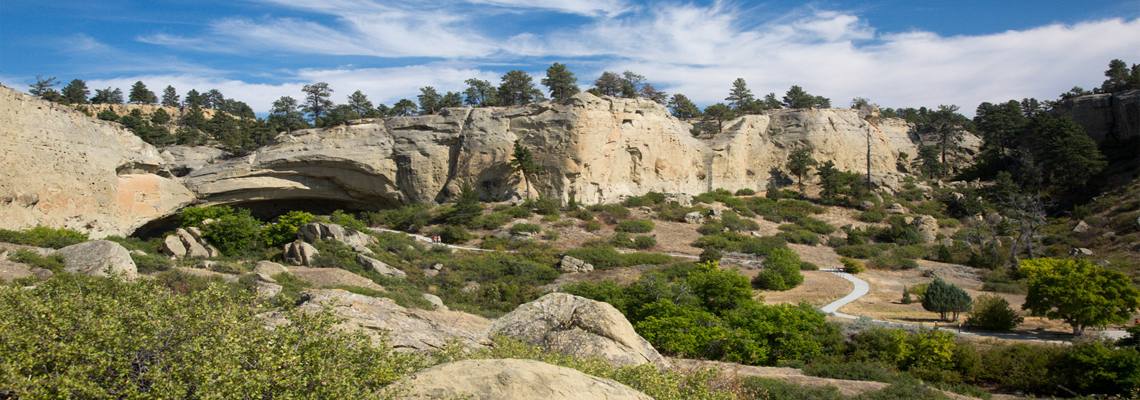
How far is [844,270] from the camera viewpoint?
28422 millimetres

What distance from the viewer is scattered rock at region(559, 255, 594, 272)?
2641 centimetres

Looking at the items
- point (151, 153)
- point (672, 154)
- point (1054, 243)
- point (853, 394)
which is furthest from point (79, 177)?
point (1054, 243)

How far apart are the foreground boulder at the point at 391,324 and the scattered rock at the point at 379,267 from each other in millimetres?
10164

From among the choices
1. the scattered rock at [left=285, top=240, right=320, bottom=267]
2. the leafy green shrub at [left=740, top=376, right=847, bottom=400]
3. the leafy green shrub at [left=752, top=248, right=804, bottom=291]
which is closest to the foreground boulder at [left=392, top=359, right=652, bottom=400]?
the leafy green shrub at [left=740, top=376, right=847, bottom=400]

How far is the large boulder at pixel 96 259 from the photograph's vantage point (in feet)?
52.3

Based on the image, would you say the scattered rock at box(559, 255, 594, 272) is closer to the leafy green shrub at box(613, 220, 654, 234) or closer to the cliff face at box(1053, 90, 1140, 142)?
the leafy green shrub at box(613, 220, 654, 234)

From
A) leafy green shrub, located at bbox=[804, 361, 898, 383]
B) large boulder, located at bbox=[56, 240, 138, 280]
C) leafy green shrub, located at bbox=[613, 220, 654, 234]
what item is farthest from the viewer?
leafy green shrub, located at bbox=[613, 220, 654, 234]

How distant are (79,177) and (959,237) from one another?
4822cm

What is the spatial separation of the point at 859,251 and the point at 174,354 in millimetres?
33631

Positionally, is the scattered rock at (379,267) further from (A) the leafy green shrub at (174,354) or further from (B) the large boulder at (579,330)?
(A) the leafy green shrub at (174,354)

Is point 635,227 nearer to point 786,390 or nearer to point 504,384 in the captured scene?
point 786,390

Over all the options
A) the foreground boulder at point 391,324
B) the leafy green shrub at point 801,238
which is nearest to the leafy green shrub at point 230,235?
the foreground boulder at point 391,324

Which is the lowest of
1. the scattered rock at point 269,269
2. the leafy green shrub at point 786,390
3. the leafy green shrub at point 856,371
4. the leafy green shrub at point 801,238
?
the leafy green shrub at point 856,371

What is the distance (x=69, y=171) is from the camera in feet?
85.9
